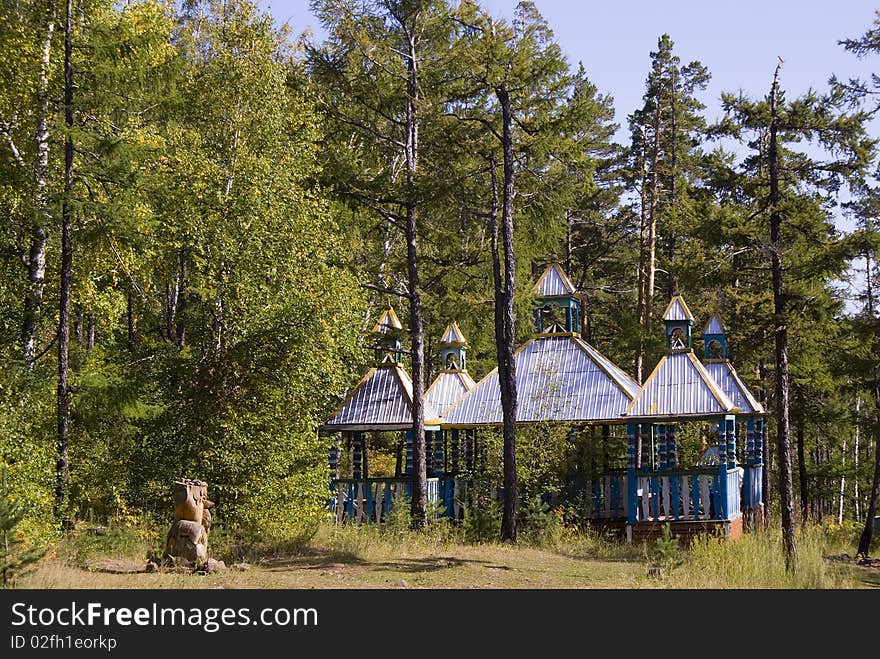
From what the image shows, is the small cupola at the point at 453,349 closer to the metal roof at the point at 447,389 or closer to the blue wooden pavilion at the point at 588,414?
the blue wooden pavilion at the point at 588,414

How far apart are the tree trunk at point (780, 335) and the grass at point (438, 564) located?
0.86m

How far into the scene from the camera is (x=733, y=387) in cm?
2159

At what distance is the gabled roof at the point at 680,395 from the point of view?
19.1m

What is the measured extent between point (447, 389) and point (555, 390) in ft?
10.6

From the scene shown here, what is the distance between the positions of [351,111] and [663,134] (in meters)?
16.5

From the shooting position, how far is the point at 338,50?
65.6ft

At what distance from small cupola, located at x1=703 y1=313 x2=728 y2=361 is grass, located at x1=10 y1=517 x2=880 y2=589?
227 inches

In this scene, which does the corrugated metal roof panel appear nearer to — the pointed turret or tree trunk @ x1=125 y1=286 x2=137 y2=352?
the pointed turret

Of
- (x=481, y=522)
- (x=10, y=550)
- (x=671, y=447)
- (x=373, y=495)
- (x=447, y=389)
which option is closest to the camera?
(x=10, y=550)

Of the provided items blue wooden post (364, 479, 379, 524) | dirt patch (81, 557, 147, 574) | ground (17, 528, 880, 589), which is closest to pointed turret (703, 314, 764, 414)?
ground (17, 528, 880, 589)

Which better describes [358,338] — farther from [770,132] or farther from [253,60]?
[770,132]

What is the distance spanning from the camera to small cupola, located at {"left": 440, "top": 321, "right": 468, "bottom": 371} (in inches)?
900

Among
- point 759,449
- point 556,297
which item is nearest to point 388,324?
point 556,297

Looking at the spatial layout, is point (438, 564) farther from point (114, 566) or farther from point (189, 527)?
point (114, 566)
